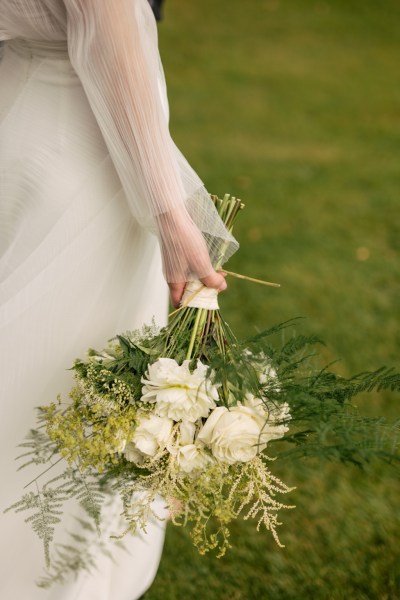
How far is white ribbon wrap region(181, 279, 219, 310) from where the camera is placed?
1.85m

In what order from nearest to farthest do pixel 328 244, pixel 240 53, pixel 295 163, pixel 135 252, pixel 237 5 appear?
pixel 135 252
pixel 328 244
pixel 295 163
pixel 240 53
pixel 237 5

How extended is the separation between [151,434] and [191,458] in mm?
104

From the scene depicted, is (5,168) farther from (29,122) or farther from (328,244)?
(328,244)

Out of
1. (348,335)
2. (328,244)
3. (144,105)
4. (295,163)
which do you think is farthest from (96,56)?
(295,163)

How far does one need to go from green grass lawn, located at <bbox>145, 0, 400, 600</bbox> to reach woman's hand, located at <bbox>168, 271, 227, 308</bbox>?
1.77 feet

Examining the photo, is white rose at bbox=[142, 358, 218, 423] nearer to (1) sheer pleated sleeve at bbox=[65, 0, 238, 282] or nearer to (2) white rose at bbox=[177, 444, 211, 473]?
(2) white rose at bbox=[177, 444, 211, 473]

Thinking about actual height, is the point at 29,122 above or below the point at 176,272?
above

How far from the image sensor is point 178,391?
1606 millimetres

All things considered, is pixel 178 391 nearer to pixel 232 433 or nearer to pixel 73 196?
pixel 232 433

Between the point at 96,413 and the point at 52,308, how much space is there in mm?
376

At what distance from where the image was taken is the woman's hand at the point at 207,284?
6.05ft

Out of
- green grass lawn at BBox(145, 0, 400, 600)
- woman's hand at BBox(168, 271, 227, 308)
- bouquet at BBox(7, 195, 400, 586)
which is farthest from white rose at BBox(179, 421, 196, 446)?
woman's hand at BBox(168, 271, 227, 308)

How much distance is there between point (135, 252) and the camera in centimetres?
204

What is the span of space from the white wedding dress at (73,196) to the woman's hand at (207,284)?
1.0 inches
